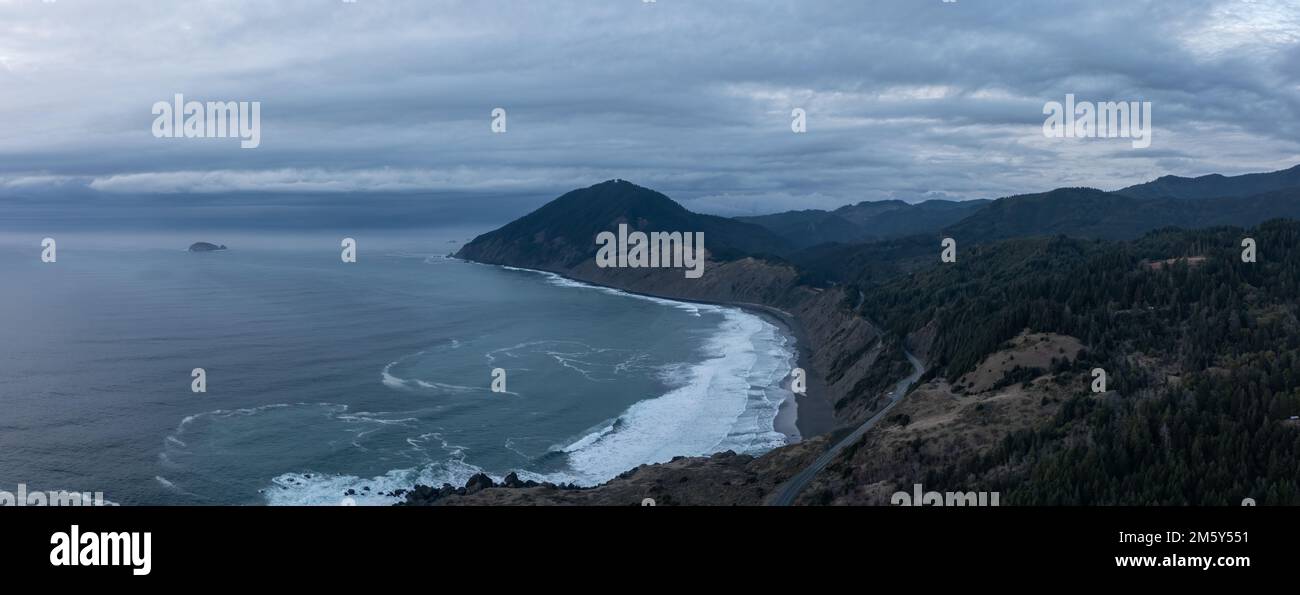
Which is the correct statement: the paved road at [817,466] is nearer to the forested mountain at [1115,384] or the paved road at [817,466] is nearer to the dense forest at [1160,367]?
the forested mountain at [1115,384]

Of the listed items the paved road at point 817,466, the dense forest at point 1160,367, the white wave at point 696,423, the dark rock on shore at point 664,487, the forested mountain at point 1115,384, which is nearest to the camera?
the dense forest at point 1160,367

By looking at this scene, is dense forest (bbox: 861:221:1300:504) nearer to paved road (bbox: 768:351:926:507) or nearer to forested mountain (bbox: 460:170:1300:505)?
forested mountain (bbox: 460:170:1300:505)

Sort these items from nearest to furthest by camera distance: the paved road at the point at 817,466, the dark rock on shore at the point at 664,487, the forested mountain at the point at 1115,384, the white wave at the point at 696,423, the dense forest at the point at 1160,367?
the dense forest at the point at 1160,367 < the forested mountain at the point at 1115,384 < the paved road at the point at 817,466 < the dark rock on shore at the point at 664,487 < the white wave at the point at 696,423

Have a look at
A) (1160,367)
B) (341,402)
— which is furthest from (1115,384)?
(341,402)

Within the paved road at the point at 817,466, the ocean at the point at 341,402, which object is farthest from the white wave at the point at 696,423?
the paved road at the point at 817,466

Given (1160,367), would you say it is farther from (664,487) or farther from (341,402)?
(341,402)

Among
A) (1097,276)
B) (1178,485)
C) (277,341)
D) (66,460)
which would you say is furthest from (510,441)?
(1097,276)
